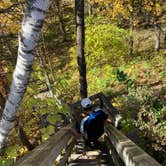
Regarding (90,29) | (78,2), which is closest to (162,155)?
(78,2)

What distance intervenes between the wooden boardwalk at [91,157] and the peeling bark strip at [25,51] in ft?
13.1

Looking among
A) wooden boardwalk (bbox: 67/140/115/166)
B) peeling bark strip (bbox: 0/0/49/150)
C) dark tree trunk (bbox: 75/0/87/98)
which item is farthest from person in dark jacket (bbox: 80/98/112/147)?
dark tree trunk (bbox: 75/0/87/98)

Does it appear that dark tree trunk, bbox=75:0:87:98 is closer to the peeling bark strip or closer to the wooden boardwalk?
the wooden boardwalk

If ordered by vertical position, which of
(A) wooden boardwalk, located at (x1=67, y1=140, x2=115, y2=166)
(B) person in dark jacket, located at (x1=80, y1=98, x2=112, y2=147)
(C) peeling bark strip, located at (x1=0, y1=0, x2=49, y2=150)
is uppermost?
(C) peeling bark strip, located at (x1=0, y1=0, x2=49, y2=150)

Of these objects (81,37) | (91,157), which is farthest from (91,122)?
(81,37)

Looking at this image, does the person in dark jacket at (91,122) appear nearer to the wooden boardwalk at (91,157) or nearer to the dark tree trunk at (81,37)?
the wooden boardwalk at (91,157)

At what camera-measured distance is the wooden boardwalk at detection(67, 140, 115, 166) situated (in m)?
8.39

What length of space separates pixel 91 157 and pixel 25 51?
18.9 ft

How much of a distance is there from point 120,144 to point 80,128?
144 inches

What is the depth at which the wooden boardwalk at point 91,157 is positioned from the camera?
839 centimetres

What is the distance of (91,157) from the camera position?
30.5 ft

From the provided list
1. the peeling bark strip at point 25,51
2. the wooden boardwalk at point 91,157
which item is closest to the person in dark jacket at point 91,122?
the wooden boardwalk at point 91,157

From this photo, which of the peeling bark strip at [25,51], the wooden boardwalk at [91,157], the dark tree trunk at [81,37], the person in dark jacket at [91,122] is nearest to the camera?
the peeling bark strip at [25,51]

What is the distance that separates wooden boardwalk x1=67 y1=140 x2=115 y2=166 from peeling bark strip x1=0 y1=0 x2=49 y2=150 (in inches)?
157
